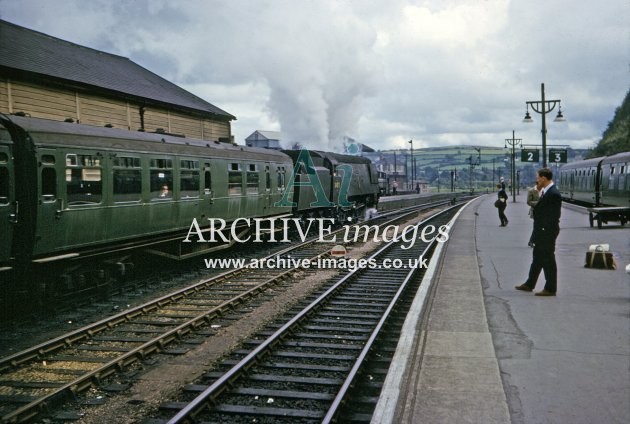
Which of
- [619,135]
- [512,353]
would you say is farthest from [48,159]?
[619,135]

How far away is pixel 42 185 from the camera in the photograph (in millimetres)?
8594

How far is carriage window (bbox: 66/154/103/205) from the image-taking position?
9.13m

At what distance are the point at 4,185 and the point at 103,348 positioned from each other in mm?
2781

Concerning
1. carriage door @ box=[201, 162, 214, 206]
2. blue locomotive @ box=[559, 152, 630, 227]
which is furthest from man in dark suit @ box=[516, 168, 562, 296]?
blue locomotive @ box=[559, 152, 630, 227]

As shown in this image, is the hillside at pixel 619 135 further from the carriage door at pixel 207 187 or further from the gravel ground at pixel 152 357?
the gravel ground at pixel 152 357

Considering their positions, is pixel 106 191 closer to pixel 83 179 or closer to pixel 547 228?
pixel 83 179

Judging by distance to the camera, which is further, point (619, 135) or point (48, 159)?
point (619, 135)

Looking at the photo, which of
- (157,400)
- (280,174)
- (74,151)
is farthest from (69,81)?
(157,400)

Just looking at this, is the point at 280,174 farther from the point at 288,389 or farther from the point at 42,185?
the point at 288,389

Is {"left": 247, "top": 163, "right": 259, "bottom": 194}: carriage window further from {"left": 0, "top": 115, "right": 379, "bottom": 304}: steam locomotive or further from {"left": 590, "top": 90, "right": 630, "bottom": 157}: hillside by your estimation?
{"left": 590, "top": 90, "right": 630, "bottom": 157}: hillside

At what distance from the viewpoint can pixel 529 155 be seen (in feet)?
128

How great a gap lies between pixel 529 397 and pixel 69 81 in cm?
1876

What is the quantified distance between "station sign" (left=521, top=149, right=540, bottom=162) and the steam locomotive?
88.1 ft

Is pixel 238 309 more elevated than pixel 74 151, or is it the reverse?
pixel 74 151
